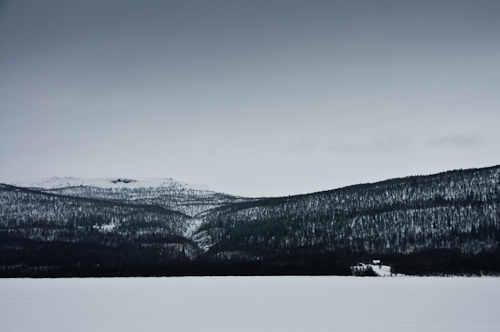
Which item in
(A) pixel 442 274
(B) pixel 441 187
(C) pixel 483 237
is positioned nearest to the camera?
(A) pixel 442 274

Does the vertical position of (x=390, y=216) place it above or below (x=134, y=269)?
above

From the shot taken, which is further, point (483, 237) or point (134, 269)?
point (483, 237)

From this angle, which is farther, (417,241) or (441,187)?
(441,187)

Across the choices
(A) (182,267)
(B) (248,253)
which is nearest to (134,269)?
(A) (182,267)

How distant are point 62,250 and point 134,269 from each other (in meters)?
57.3

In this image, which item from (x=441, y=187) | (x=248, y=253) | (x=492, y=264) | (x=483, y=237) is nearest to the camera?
(x=492, y=264)
